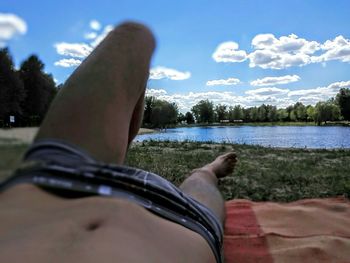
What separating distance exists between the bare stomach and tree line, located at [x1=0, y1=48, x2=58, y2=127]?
3.9 inches

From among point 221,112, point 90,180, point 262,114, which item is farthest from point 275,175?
point 262,114

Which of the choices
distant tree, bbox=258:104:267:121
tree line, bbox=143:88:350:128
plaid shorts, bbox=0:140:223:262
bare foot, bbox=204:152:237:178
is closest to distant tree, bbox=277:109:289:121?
tree line, bbox=143:88:350:128

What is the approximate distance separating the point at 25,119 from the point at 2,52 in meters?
0.11

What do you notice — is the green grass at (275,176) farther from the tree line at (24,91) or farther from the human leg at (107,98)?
the tree line at (24,91)

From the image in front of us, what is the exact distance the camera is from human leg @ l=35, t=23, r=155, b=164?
0.59m

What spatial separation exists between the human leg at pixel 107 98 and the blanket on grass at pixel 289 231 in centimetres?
56

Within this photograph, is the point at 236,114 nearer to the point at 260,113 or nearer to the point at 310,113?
the point at 260,113

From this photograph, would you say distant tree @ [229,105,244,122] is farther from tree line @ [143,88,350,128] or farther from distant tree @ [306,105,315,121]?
distant tree @ [306,105,315,121]

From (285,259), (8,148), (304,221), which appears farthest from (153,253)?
(304,221)

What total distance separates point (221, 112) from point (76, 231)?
1657cm

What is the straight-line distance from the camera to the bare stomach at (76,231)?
447 mm

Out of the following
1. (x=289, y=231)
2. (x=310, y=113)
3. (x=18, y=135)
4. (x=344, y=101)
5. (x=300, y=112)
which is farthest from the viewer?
(x=300, y=112)

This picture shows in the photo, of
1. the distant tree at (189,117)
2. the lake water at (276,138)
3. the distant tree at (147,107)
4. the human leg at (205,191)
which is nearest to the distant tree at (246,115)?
the distant tree at (189,117)

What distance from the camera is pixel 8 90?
461 millimetres
